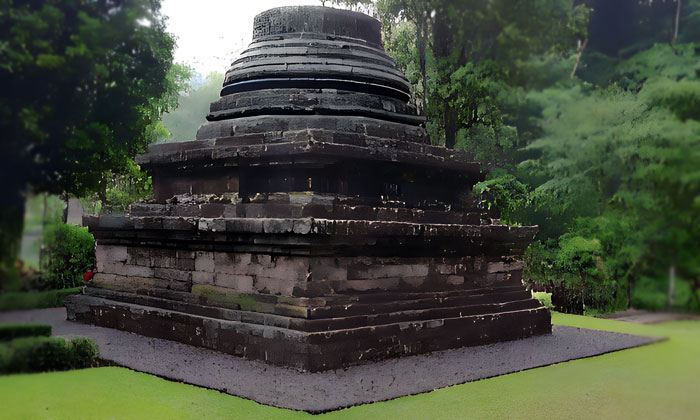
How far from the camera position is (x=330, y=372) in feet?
21.6

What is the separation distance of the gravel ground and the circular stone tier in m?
3.41

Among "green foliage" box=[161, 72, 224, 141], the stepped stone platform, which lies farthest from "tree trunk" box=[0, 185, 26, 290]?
the stepped stone platform

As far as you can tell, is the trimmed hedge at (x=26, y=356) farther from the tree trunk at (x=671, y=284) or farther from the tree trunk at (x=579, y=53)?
the tree trunk at (x=579, y=53)

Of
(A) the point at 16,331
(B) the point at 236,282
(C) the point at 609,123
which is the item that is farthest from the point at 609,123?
(B) the point at 236,282

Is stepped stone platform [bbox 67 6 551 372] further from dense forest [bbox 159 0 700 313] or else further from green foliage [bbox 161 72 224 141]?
dense forest [bbox 159 0 700 313]

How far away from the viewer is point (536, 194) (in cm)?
205

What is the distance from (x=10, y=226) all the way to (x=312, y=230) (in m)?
5.33

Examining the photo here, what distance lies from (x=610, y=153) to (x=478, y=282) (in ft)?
25.9

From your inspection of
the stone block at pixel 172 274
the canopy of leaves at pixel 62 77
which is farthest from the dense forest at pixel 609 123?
the stone block at pixel 172 274

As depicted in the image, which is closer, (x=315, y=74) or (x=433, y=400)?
(x=433, y=400)

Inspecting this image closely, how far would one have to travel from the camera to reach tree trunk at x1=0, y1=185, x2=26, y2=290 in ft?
4.53

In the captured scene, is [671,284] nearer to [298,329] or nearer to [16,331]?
[16,331]

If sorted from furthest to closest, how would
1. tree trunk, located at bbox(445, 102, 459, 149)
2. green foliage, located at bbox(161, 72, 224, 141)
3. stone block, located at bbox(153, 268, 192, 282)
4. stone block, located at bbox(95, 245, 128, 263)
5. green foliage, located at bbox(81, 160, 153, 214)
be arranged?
stone block, located at bbox(95, 245, 128, 263)
stone block, located at bbox(153, 268, 192, 282)
green foliage, located at bbox(161, 72, 224, 141)
tree trunk, located at bbox(445, 102, 459, 149)
green foliage, located at bbox(81, 160, 153, 214)

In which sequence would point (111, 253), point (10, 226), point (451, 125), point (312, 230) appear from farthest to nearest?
point (111, 253), point (312, 230), point (451, 125), point (10, 226)
